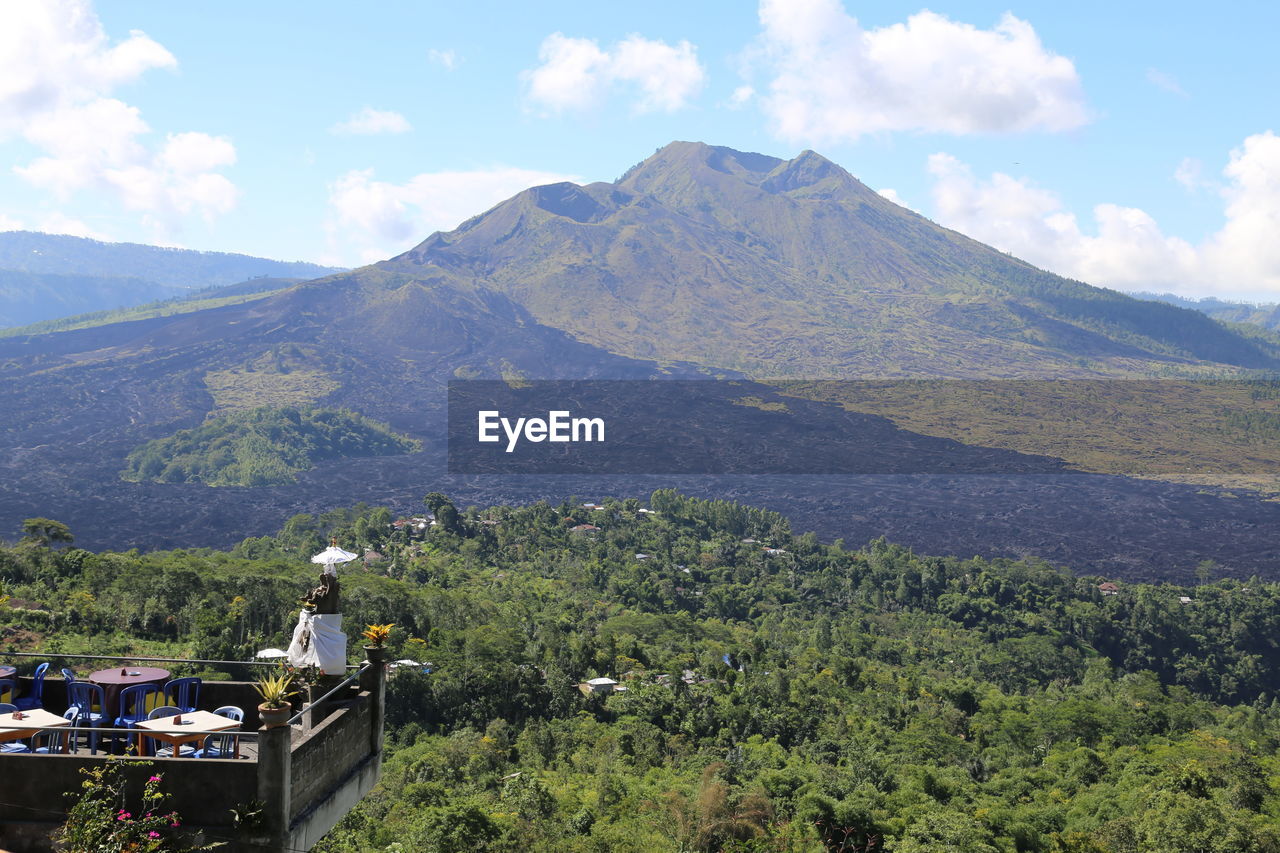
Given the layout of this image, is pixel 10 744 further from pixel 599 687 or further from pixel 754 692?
pixel 754 692

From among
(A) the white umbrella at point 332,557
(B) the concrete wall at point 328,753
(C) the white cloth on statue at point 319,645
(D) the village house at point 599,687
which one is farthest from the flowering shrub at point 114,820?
(D) the village house at point 599,687

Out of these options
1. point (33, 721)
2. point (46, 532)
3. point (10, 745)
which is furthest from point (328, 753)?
point (46, 532)

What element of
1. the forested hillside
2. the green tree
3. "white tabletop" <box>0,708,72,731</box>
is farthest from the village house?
"white tabletop" <box>0,708,72,731</box>

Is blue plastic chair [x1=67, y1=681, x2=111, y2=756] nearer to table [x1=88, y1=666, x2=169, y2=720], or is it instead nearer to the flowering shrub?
table [x1=88, y1=666, x2=169, y2=720]

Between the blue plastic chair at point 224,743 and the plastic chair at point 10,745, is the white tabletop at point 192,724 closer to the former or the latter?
the blue plastic chair at point 224,743

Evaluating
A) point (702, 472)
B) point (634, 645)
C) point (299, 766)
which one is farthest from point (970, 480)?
point (299, 766)

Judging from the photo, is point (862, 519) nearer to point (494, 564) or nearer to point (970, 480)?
point (970, 480)
